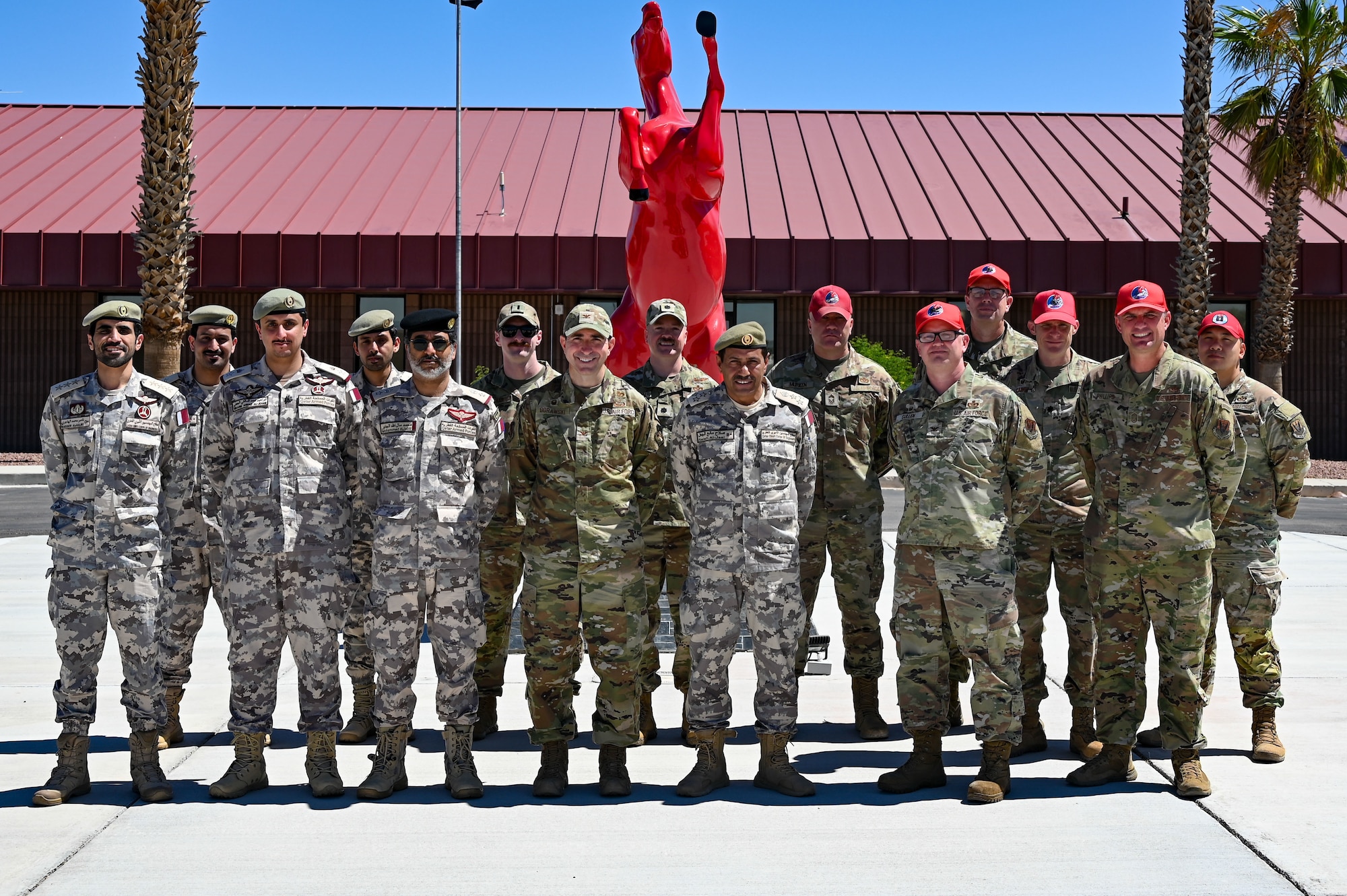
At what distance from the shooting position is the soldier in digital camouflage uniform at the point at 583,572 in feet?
17.3

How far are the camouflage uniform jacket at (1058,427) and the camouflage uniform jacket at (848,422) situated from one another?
0.65 meters

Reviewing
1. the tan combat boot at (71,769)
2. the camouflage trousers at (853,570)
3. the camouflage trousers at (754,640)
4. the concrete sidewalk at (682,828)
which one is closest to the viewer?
the concrete sidewalk at (682,828)

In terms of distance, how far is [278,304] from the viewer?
535 centimetres

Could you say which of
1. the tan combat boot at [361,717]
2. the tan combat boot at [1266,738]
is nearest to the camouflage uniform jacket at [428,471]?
the tan combat boot at [361,717]

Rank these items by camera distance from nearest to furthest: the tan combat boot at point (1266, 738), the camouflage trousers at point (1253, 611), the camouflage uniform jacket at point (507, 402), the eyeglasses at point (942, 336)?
the eyeglasses at point (942, 336), the camouflage uniform jacket at point (507, 402), the tan combat boot at point (1266, 738), the camouflage trousers at point (1253, 611)

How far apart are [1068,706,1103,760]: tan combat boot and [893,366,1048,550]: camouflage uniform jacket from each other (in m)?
1.12

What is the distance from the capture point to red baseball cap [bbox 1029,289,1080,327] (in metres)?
6.07

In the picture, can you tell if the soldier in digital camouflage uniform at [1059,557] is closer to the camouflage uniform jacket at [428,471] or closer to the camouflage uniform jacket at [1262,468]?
the camouflage uniform jacket at [1262,468]

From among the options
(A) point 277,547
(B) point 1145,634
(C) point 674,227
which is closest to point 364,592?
(A) point 277,547

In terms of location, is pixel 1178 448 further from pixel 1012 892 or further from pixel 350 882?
pixel 350 882

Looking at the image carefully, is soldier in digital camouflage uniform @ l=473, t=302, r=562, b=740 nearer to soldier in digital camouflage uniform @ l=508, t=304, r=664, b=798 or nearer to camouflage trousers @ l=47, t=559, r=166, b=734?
soldier in digital camouflage uniform @ l=508, t=304, r=664, b=798

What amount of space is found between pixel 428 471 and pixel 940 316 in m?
2.30

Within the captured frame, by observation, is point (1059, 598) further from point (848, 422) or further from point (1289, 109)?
point (1289, 109)

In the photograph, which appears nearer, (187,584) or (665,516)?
(187,584)
